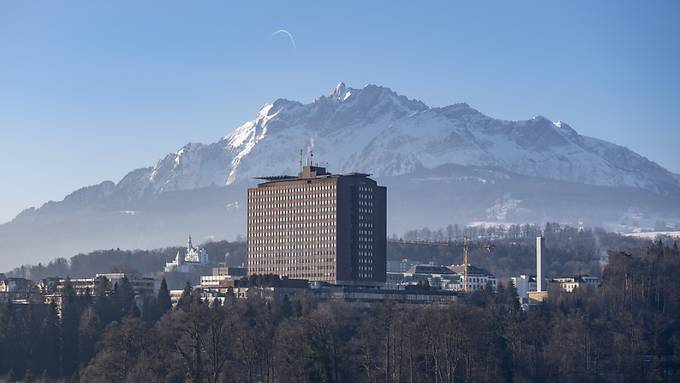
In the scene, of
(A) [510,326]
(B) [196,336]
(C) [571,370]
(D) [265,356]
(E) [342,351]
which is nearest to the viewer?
(B) [196,336]

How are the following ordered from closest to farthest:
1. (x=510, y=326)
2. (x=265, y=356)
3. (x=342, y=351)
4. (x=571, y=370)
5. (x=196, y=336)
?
1. (x=196, y=336)
2. (x=265, y=356)
3. (x=342, y=351)
4. (x=571, y=370)
5. (x=510, y=326)

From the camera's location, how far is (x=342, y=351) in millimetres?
171375

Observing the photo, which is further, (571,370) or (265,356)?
(571,370)

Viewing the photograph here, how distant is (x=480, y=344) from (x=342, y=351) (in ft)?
58.8

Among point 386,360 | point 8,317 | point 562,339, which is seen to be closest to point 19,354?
point 8,317

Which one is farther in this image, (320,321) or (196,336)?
(320,321)

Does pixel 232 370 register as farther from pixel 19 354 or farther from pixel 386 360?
pixel 19 354

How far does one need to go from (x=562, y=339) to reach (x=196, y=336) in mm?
60113

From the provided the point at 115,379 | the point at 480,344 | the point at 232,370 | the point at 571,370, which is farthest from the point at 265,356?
the point at 571,370

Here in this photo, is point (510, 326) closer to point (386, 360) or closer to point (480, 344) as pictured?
point (480, 344)

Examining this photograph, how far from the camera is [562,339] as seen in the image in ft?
635

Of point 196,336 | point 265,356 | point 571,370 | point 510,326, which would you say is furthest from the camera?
point 510,326

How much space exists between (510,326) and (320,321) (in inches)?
1319

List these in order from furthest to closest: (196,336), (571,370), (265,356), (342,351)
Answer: (571,370)
(342,351)
(265,356)
(196,336)
